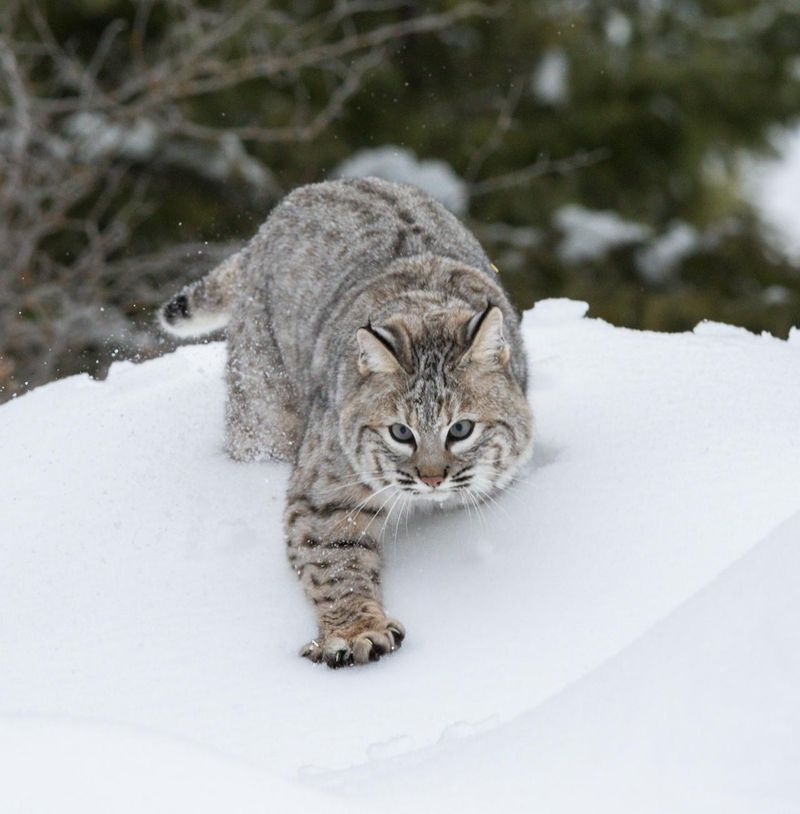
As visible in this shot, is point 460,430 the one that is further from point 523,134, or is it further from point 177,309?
point 523,134

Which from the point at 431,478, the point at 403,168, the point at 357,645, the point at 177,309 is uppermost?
the point at 403,168

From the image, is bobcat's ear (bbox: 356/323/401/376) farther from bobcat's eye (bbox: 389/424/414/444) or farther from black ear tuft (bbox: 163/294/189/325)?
black ear tuft (bbox: 163/294/189/325)

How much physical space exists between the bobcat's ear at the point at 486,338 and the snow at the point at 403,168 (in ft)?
19.4

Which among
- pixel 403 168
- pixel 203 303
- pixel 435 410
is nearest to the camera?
pixel 435 410

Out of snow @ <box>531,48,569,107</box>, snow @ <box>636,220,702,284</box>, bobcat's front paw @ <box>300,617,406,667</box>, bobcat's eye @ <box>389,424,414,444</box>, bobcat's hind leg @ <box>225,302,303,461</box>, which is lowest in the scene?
bobcat's front paw @ <box>300,617,406,667</box>

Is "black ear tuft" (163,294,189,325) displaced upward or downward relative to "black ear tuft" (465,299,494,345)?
upward

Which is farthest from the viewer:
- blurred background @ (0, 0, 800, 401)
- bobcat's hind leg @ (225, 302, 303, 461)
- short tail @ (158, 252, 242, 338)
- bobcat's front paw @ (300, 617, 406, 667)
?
blurred background @ (0, 0, 800, 401)

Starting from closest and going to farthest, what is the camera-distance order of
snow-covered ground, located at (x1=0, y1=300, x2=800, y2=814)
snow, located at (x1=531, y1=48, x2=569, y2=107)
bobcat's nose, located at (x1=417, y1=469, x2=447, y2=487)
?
snow-covered ground, located at (x1=0, y1=300, x2=800, y2=814) → bobcat's nose, located at (x1=417, y1=469, x2=447, y2=487) → snow, located at (x1=531, y1=48, x2=569, y2=107)

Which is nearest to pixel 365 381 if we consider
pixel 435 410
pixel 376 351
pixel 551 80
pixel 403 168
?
pixel 376 351

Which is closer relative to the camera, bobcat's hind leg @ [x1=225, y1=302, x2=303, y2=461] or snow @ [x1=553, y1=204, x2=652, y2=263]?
bobcat's hind leg @ [x1=225, y1=302, x2=303, y2=461]

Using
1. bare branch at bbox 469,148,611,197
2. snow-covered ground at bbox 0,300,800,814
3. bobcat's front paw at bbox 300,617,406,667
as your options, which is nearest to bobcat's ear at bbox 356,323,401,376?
snow-covered ground at bbox 0,300,800,814

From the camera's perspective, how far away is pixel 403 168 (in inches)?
399

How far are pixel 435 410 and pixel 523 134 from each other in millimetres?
6636

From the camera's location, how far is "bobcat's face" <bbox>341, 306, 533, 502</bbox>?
387cm
